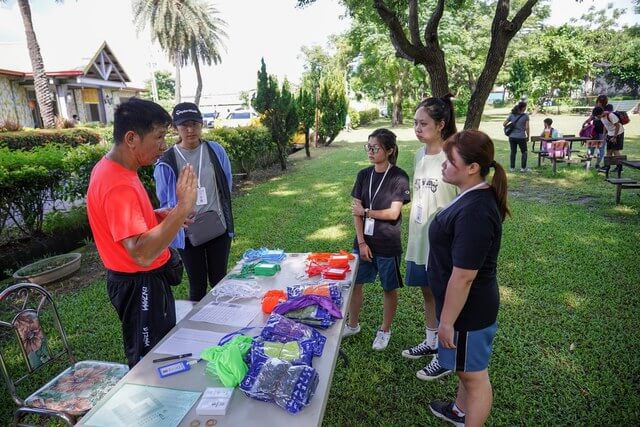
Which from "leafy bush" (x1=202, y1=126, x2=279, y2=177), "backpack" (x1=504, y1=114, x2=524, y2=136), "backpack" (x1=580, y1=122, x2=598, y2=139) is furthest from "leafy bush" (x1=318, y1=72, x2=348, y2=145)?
"backpack" (x1=580, y1=122, x2=598, y2=139)

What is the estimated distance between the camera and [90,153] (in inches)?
208

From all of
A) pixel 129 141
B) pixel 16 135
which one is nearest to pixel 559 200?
pixel 129 141

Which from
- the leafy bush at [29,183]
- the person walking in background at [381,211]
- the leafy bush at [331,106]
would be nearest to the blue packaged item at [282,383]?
the person walking in background at [381,211]

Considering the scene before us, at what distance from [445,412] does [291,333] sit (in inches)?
51.4

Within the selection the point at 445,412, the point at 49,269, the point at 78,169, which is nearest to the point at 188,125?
the point at 445,412

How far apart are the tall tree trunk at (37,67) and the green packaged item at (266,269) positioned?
1860cm

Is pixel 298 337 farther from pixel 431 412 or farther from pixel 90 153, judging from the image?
pixel 90 153

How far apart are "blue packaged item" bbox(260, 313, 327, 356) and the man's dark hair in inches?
42.1

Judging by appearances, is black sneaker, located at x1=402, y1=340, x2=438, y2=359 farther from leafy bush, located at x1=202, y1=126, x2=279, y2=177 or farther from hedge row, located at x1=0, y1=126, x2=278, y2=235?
leafy bush, located at x1=202, y1=126, x2=279, y2=177

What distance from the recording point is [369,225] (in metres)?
2.84

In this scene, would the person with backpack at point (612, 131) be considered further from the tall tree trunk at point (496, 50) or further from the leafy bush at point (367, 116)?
the leafy bush at point (367, 116)

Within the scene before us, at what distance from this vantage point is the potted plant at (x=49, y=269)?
4.21 m

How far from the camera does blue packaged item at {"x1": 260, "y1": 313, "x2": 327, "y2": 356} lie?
5.59 ft

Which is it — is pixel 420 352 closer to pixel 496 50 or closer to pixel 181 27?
pixel 496 50
